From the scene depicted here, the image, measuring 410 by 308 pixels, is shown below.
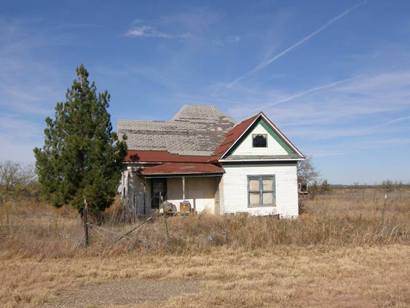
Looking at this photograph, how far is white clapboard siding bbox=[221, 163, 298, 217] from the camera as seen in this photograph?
73.7ft

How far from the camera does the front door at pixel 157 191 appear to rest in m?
23.7

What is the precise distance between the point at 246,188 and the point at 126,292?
14.8 m

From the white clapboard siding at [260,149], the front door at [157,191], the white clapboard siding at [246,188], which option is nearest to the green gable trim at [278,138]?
the white clapboard siding at [260,149]

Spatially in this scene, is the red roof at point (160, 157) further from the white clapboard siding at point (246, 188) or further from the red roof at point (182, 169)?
the white clapboard siding at point (246, 188)

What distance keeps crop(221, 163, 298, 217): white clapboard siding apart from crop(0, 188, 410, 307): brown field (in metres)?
7.58

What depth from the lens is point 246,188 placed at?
22703 mm

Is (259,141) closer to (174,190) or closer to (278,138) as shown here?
(278,138)

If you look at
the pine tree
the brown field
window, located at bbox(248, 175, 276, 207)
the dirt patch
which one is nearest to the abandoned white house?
window, located at bbox(248, 175, 276, 207)

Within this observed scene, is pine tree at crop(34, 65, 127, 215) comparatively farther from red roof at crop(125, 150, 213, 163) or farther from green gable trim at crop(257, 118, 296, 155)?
green gable trim at crop(257, 118, 296, 155)

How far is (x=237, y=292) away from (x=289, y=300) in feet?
3.24

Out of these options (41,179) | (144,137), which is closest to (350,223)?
(41,179)

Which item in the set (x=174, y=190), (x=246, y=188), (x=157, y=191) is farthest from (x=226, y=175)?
(x=157, y=191)

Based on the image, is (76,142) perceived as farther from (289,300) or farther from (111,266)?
(289,300)

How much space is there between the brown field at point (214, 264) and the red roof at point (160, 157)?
917cm
